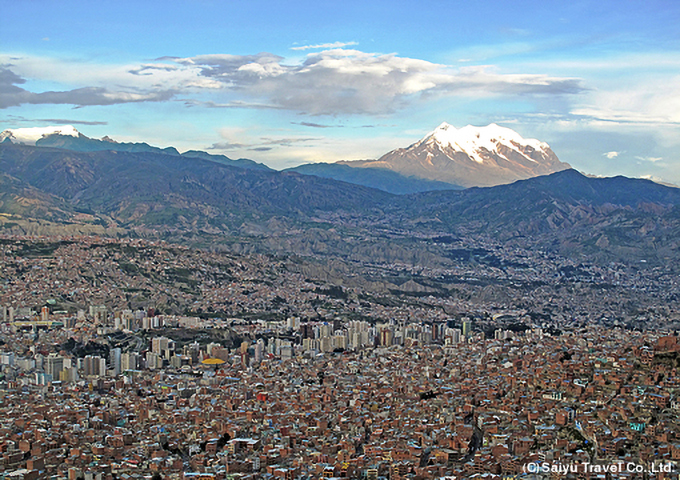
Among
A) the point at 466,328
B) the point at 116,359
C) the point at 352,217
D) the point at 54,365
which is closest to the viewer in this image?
the point at 54,365

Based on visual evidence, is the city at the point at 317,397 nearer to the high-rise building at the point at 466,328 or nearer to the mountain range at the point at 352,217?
the high-rise building at the point at 466,328

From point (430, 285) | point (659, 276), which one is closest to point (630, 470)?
point (430, 285)

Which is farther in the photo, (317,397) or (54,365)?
(54,365)

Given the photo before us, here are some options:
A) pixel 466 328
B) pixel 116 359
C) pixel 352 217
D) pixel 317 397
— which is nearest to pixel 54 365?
pixel 116 359

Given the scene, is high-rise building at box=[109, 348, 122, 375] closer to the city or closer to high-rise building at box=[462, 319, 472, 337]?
the city

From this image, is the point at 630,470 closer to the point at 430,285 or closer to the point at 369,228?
the point at 430,285

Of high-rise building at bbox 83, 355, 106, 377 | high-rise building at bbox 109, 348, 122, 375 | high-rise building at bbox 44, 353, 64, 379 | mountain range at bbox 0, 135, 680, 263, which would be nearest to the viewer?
high-rise building at bbox 44, 353, 64, 379

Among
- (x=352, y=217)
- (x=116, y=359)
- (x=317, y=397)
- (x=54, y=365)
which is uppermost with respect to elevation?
(x=352, y=217)

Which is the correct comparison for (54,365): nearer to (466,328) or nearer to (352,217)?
(466,328)

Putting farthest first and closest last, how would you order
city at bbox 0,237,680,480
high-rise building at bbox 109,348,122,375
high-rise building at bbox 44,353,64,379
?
high-rise building at bbox 109,348,122,375 < high-rise building at bbox 44,353,64,379 < city at bbox 0,237,680,480

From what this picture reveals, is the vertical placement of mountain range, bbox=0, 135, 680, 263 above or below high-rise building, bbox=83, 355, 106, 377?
above

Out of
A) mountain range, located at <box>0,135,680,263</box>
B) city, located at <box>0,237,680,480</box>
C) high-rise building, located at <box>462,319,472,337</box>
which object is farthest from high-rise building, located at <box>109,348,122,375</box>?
mountain range, located at <box>0,135,680,263</box>
